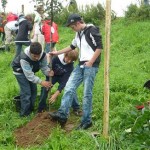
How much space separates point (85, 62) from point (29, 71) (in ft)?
3.73

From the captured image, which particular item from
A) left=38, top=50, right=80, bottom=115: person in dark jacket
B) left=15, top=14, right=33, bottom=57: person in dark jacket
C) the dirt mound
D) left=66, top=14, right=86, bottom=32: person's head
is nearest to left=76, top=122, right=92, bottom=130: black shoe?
the dirt mound

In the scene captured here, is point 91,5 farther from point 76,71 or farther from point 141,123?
point 141,123

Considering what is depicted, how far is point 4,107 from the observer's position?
6988 millimetres

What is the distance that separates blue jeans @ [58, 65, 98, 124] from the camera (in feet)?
18.5

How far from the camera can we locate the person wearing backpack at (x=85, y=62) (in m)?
5.59

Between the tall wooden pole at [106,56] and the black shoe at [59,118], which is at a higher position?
the tall wooden pole at [106,56]

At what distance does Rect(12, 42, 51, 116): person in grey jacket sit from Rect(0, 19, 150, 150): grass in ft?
1.09

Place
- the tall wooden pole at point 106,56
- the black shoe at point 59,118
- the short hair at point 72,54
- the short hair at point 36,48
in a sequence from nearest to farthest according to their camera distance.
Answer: the tall wooden pole at point 106,56
the black shoe at point 59,118
the short hair at point 36,48
the short hair at point 72,54

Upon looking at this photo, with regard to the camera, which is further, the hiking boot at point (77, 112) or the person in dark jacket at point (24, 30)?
the person in dark jacket at point (24, 30)

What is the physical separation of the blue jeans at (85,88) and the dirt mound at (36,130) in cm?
28

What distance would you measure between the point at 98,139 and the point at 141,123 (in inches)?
26.7

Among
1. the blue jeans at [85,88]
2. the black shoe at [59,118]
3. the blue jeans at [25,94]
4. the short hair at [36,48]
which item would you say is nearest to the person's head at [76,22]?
the blue jeans at [85,88]

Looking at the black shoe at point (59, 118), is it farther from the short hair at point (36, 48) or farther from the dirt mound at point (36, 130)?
the short hair at point (36, 48)

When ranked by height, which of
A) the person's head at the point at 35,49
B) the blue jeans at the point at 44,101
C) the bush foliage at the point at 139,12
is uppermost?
the bush foliage at the point at 139,12
